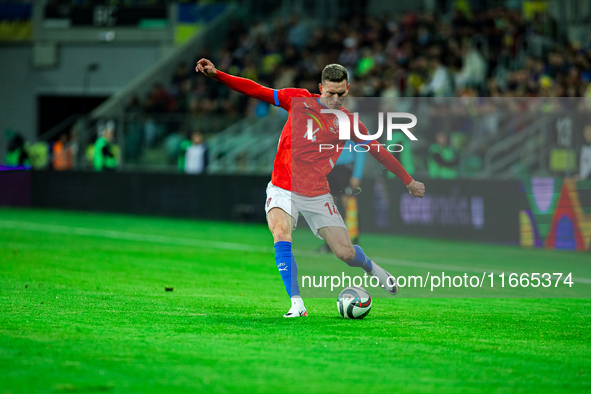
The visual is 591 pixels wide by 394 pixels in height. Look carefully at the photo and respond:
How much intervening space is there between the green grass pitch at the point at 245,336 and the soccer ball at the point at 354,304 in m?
0.10

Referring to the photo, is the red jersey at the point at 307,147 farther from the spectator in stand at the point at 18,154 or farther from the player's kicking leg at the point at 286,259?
the spectator in stand at the point at 18,154

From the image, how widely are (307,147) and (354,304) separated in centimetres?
148

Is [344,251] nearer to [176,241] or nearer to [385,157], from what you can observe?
[385,157]

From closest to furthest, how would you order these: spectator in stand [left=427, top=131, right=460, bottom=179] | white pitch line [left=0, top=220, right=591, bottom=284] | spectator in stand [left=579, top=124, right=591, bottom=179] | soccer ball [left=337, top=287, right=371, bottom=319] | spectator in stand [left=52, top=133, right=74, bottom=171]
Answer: soccer ball [left=337, top=287, right=371, bottom=319] → white pitch line [left=0, top=220, right=591, bottom=284] → spectator in stand [left=579, top=124, right=591, bottom=179] → spectator in stand [left=427, top=131, right=460, bottom=179] → spectator in stand [left=52, top=133, right=74, bottom=171]

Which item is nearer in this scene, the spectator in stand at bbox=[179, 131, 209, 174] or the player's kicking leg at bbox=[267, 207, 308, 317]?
the player's kicking leg at bbox=[267, 207, 308, 317]

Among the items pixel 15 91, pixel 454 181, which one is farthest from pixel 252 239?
pixel 15 91

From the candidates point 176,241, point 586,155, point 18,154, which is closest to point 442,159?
point 586,155

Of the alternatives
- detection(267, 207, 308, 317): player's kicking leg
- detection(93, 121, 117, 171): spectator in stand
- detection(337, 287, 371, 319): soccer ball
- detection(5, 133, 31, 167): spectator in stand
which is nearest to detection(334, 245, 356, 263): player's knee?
detection(337, 287, 371, 319): soccer ball

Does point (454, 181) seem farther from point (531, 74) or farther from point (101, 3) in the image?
point (101, 3)

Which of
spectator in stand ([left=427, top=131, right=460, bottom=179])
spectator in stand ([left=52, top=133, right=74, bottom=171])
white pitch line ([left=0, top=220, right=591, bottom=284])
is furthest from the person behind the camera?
spectator in stand ([left=52, top=133, right=74, bottom=171])

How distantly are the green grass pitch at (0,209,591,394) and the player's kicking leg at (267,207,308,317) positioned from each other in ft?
0.69

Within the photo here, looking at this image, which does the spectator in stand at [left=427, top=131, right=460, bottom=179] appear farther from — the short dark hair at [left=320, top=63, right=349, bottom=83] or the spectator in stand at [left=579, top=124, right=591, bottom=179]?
the short dark hair at [left=320, top=63, right=349, bottom=83]

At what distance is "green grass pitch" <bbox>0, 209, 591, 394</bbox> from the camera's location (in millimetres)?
5684

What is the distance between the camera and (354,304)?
27.3 ft
